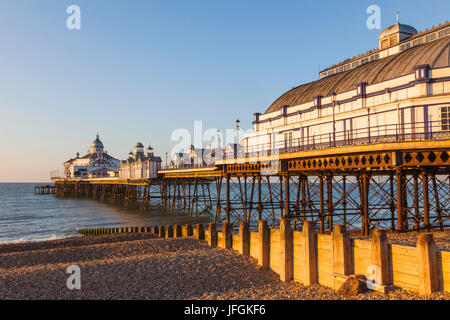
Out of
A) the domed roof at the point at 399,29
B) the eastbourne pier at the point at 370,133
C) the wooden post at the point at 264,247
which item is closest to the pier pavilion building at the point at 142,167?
the eastbourne pier at the point at 370,133

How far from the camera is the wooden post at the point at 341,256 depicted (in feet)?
39.7

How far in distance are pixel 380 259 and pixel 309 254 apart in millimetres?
2561

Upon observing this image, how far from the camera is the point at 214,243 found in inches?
757

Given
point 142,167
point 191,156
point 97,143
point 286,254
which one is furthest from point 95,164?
point 286,254

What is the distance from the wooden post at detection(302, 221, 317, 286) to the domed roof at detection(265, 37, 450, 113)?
1803cm

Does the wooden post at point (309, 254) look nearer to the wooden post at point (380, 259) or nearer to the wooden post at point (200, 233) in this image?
the wooden post at point (380, 259)

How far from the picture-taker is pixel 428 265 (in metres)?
10.1

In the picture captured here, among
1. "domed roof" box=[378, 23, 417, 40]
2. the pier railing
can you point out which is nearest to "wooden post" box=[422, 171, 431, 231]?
the pier railing

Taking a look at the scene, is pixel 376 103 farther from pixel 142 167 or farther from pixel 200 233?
pixel 142 167

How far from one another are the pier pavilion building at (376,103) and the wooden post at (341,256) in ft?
27.5
